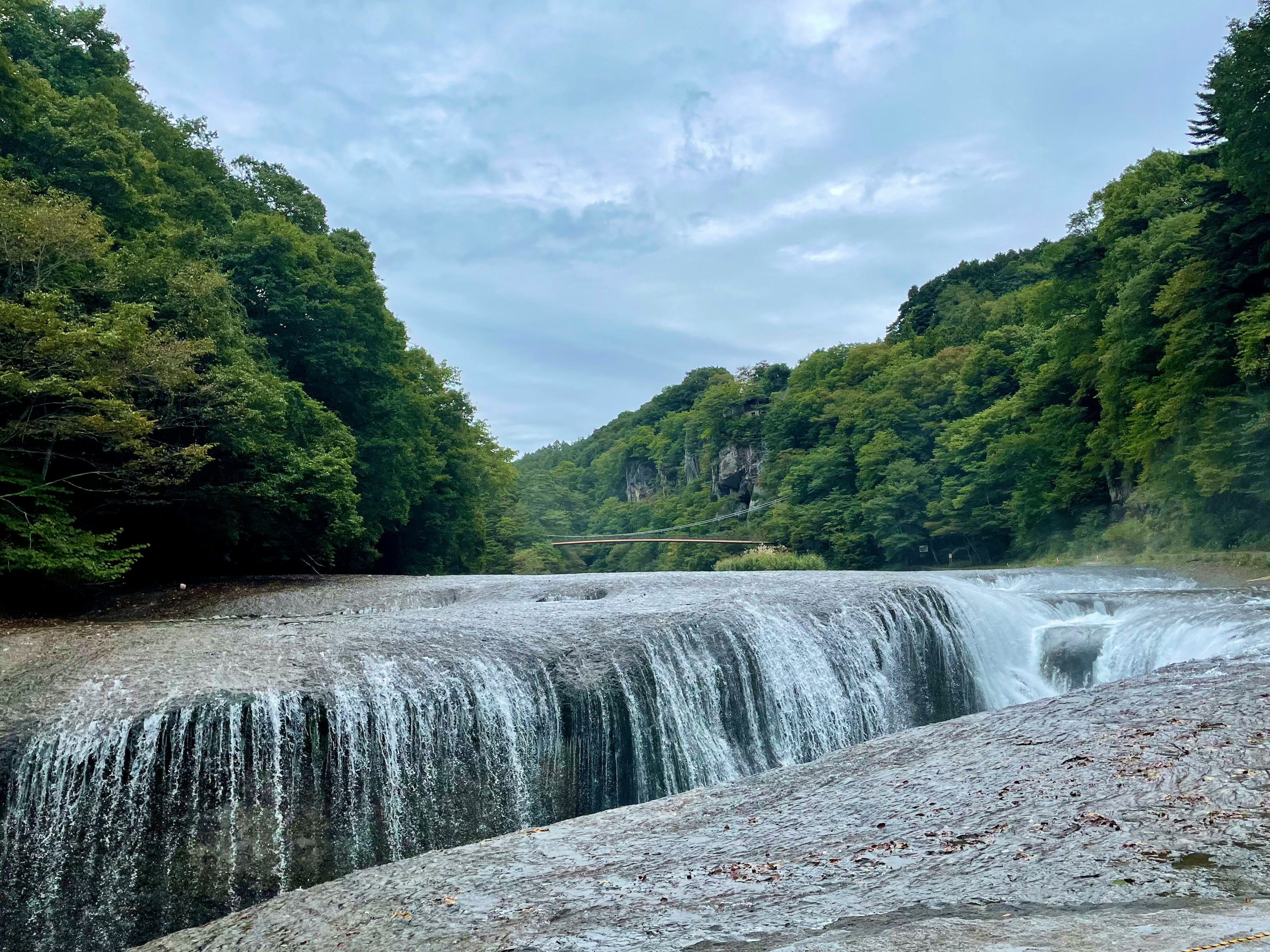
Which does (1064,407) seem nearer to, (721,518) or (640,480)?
(721,518)

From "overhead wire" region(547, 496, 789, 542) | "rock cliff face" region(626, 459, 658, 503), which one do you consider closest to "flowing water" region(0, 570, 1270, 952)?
"overhead wire" region(547, 496, 789, 542)

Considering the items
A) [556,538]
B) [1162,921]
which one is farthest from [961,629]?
[556,538]

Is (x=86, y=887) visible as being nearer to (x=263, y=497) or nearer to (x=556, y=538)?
(x=263, y=497)

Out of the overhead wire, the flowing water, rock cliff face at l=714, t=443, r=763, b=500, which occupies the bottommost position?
the flowing water

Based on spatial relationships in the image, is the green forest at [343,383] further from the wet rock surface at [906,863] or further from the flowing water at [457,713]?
the wet rock surface at [906,863]

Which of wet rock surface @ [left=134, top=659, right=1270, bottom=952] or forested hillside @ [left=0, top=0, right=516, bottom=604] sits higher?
forested hillside @ [left=0, top=0, right=516, bottom=604]

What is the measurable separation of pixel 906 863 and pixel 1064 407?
1585 inches

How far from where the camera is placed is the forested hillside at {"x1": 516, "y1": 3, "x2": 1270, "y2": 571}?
2578 centimetres

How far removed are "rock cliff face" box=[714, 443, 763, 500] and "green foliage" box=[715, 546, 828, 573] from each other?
35.2 meters

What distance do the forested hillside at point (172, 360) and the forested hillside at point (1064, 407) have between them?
24709mm

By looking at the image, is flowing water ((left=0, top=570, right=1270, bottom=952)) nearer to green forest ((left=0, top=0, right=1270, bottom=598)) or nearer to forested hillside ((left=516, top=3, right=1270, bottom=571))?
green forest ((left=0, top=0, right=1270, bottom=598))

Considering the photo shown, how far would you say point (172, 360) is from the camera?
1627 centimetres

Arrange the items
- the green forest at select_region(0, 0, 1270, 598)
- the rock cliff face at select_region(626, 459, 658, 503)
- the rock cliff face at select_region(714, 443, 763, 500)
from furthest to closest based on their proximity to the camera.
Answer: the rock cliff face at select_region(626, 459, 658, 503), the rock cliff face at select_region(714, 443, 763, 500), the green forest at select_region(0, 0, 1270, 598)

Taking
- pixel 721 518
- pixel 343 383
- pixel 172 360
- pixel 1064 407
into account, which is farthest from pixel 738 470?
pixel 172 360
